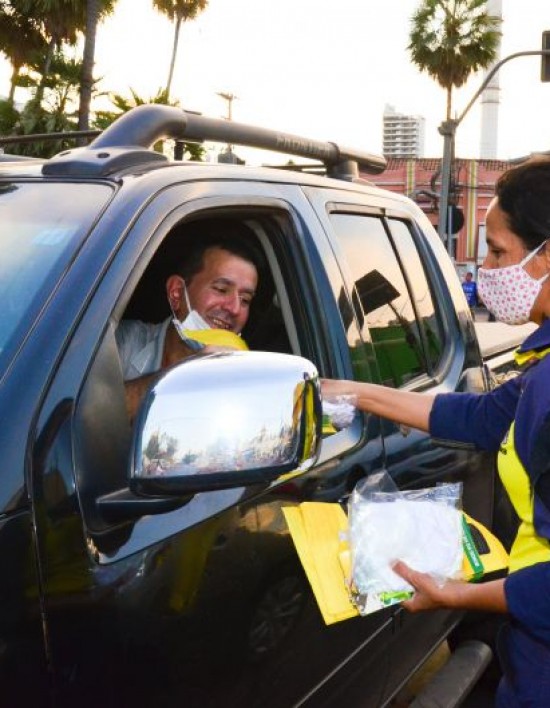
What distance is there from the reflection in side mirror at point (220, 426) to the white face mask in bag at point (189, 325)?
0.88 metres

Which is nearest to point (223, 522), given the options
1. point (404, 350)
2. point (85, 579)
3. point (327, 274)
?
point (85, 579)

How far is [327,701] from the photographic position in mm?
2178

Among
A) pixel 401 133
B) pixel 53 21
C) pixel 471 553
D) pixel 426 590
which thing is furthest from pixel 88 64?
pixel 401 133

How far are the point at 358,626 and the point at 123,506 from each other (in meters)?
1.04

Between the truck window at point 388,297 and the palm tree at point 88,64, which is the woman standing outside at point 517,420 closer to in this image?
the truck window at point 388,297

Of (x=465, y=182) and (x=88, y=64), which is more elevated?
(x=88, y=64)

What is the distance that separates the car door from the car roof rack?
15 cm

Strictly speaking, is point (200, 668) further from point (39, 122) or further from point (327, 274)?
point (39, 122)

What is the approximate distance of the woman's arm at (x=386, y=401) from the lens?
2352 mm

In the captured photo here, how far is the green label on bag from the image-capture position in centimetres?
199

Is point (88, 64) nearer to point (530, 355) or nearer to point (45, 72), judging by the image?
point (45, 72)

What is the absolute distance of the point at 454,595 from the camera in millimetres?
1941

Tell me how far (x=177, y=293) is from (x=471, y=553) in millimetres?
1220

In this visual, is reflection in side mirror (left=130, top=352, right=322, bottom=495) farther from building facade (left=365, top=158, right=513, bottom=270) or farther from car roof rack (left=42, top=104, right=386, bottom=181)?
building facade (left=365, top=158, right=513, bottom=270)
